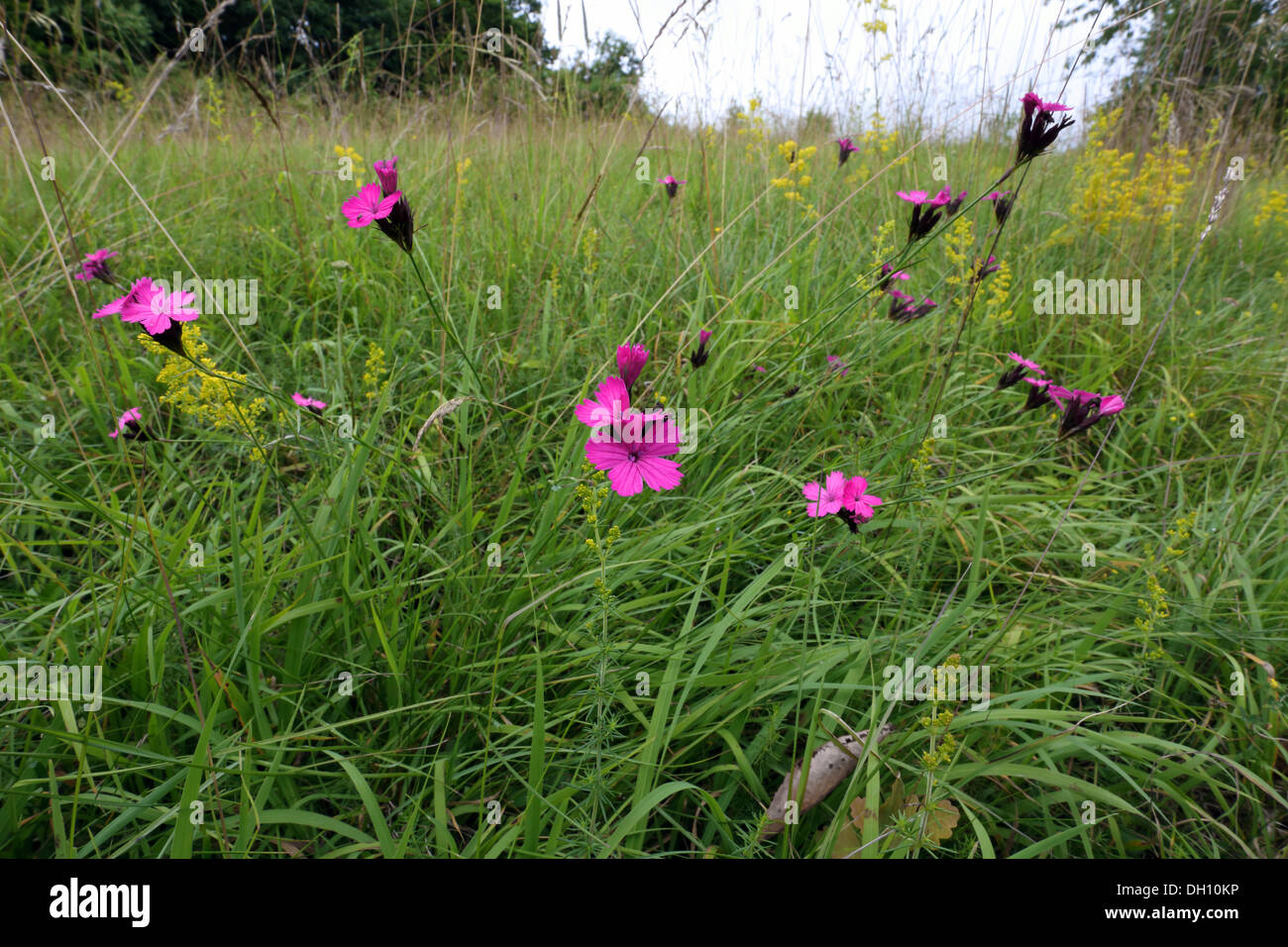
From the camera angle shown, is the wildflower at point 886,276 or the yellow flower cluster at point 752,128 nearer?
the wildflower at point 886,276

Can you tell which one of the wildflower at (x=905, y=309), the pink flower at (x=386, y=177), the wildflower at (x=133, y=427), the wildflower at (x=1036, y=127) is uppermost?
the wildflower at (x=1036, y=127)

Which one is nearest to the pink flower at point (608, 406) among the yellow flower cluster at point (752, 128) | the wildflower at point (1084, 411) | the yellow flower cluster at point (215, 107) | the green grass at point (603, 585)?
the green grass at point (603, 585)

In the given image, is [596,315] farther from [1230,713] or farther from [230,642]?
[1230,713]

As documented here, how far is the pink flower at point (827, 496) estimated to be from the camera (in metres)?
1.11

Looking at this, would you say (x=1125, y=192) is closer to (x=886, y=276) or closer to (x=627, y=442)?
(x=886, y=276)

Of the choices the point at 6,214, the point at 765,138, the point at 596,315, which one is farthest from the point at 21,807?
the point at 765,138

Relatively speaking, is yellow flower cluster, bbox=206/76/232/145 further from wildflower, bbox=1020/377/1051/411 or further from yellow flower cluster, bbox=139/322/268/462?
wildflower, bbox=1020/377/1051/411

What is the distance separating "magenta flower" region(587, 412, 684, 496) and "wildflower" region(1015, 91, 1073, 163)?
2.83 feet

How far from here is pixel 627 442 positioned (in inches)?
34.1

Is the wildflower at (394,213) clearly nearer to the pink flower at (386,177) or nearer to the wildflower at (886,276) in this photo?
the pink flower at (386,177)

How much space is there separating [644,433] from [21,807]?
1.05 metres

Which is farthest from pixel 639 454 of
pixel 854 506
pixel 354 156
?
pixel 354 156

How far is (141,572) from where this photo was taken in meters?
1.21

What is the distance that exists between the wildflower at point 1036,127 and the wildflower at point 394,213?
1071 millimetres
